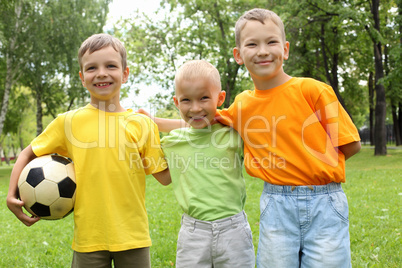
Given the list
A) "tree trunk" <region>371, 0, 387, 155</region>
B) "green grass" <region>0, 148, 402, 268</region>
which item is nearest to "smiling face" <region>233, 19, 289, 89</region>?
"green grass" <region>0, 148, 402, 268</region>

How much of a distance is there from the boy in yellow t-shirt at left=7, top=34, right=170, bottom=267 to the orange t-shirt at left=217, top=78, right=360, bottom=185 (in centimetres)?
80

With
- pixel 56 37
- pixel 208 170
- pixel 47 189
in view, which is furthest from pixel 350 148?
pixel 56 37

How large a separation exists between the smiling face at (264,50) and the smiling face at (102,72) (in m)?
0.94

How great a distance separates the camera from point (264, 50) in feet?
8.04

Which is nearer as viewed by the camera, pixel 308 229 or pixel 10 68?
pixel 308 229

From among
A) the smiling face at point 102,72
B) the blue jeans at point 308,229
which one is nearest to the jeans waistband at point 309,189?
the blue jeans at point 308,229

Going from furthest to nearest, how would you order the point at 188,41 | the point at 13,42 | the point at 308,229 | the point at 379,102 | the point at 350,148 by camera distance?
the point at 188,41
the point at 13,42
the point at 379,102
the point at 350,148
the point at 308,229

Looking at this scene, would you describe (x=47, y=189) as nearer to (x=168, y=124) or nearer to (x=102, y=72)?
(x=102, y=72)

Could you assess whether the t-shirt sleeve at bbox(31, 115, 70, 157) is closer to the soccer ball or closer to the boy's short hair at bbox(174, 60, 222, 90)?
the soccer ball

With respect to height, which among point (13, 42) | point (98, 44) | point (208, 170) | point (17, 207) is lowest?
point (17, 207)

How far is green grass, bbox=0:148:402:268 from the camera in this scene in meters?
4.44

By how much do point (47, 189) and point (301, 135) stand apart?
177 centimetres

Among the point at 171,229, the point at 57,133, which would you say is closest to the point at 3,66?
the point at 171,229

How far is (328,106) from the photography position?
2350 mm
